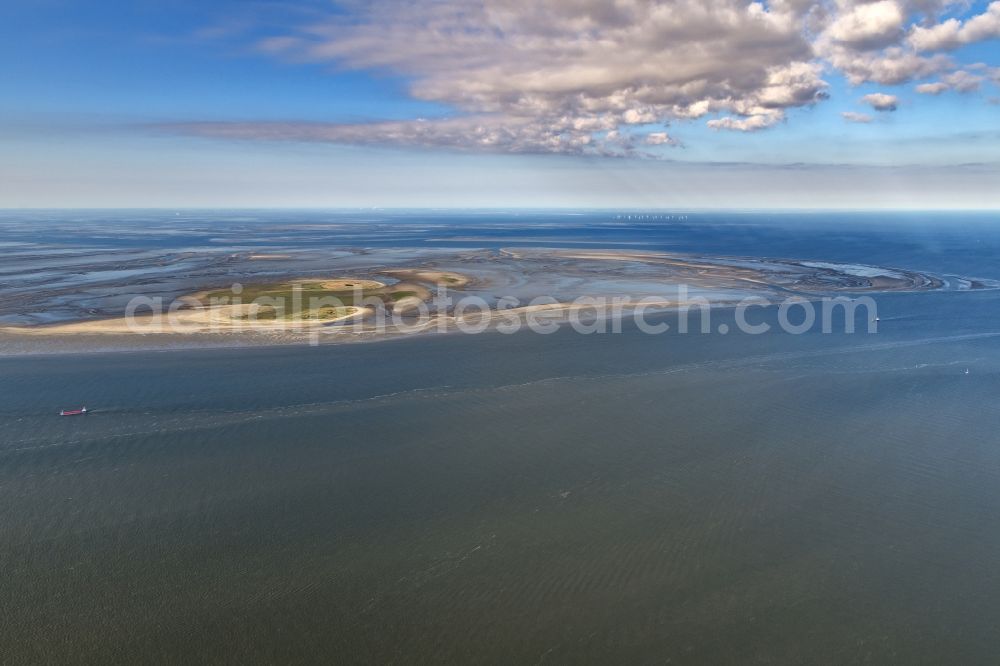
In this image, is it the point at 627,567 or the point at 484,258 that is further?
the point at 484,258

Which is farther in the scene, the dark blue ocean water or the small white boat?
the small white boat

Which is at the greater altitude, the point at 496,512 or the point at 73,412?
the point at 73,412

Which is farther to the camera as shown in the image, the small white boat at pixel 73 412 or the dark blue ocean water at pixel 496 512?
the small white boat at pixel 73 412

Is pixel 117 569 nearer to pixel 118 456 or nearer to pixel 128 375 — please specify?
pixel 118 456

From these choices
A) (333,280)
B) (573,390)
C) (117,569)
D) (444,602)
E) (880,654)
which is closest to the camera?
(880,654)

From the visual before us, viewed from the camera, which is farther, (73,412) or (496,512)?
(73,412)

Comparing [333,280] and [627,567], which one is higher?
[333,280]

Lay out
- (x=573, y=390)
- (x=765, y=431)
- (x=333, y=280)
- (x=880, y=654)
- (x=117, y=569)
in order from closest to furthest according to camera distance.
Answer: (x=880, y=654)
(x=117, y=569)
(x=765, y=431)
(x=573, y=390)
(x=333, y=280)

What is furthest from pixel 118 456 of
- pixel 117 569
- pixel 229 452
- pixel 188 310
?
pixel 188 310
